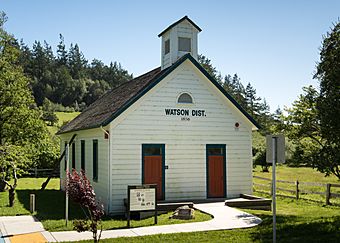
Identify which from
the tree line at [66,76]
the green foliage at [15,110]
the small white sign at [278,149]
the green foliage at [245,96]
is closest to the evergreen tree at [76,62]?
the tree line at [66,76]

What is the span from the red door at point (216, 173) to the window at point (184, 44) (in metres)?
4.92

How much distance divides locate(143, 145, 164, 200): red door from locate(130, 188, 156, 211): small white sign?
109 inches

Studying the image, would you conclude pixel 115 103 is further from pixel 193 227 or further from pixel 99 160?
pixel 193 227

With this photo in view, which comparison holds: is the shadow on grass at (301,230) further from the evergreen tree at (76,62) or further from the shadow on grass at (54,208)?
the evergreen tree at (76,62)

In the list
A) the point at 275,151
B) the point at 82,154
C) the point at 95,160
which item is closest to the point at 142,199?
the point at 95,160

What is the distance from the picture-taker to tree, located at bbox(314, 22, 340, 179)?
41.2ft

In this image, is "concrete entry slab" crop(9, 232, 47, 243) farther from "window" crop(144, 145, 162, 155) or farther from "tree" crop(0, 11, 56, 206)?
"tree" crop(0, 11, 56, 206)

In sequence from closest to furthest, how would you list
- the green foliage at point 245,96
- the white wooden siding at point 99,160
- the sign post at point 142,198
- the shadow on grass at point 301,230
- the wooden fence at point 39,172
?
the shadow on grass at point 301,230 → the sign post at point 142,198 → the white wooden siding at point 99,160 → the wooden fence at point 39,172 → the green foliage at point 245,96

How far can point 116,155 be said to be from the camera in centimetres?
1738

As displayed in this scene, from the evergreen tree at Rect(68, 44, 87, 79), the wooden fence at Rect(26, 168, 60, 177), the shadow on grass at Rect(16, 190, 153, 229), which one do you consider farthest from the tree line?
the shadow on grass at Rect(16, 190, 153, 229)

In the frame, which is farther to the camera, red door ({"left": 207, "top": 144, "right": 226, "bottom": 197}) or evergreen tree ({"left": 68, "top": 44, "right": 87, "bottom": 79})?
evergreen tree ({"left": 68, "top": 44, "right": 87, "bottom": 79})

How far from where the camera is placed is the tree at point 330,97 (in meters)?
12.6

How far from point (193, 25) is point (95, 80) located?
99895 mm

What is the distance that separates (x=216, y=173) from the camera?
63.6 feet
